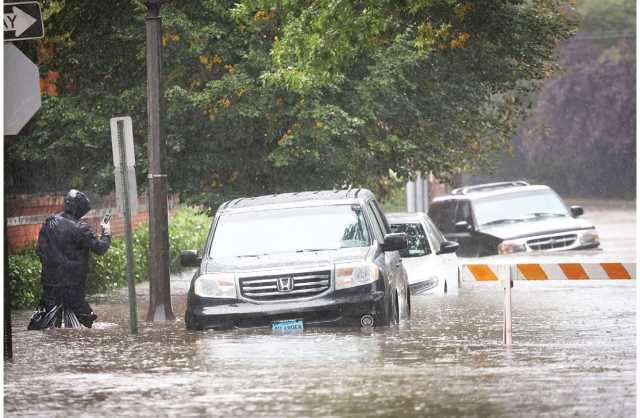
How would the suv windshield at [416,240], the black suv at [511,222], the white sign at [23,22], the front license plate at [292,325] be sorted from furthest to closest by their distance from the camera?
1. the black suv at [511,222]
2. the suv windshield at [416,240]
3. the front license plate at [292,325]
4. the white sign at [23,22]

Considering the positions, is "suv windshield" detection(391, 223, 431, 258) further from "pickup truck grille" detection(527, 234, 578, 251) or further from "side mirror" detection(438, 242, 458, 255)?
"pickup truck grille" detection(527, 234, 578, 251)

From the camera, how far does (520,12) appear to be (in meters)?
25.3

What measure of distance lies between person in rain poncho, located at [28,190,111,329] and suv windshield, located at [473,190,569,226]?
13.0 m

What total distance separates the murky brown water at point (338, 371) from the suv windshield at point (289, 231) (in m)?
0.98

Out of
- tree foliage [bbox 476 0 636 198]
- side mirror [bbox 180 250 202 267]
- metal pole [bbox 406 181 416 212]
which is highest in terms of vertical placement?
tree foliage [bbox 476 0 636 198]

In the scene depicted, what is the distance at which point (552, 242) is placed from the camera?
91.1 ft

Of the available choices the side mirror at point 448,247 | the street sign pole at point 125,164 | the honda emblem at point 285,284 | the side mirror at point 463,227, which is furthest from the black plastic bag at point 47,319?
the side mirror at point 463,227

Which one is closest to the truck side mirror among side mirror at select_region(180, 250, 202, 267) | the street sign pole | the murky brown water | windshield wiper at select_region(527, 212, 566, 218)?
the murky brown water

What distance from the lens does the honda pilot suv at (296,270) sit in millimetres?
15414

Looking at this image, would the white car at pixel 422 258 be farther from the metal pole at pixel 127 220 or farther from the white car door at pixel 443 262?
the metal pole at pixel 127 220

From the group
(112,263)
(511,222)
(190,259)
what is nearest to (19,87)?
(190,259)

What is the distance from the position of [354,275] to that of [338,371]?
326cm

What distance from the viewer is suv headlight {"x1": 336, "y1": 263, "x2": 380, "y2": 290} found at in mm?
15445

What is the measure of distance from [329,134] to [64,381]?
10897 millimetres
